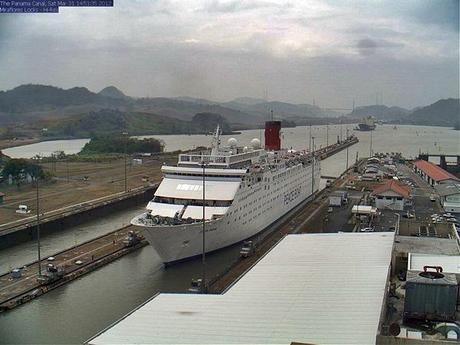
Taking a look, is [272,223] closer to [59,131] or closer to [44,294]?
[44,294]

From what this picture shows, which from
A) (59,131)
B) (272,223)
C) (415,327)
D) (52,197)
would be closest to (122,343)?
(415,327)

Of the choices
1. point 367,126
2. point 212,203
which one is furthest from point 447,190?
point 367,126

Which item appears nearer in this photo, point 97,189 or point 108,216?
point 108,216

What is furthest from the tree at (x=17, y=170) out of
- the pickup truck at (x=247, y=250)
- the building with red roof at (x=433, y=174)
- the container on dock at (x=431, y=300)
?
the container on dock at (x=431, y=300)

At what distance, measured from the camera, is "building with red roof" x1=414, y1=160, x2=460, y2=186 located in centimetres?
1342

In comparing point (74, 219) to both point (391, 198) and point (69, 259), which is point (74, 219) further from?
point (391, 198)

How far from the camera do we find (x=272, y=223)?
10.1 m

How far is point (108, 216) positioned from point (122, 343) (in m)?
8.41

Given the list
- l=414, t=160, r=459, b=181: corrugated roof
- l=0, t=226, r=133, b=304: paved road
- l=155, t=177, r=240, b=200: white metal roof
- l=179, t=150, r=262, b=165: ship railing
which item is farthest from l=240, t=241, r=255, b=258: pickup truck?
l=414, t=160, r=459, b=181: corrugated roof

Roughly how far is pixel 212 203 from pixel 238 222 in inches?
25.0

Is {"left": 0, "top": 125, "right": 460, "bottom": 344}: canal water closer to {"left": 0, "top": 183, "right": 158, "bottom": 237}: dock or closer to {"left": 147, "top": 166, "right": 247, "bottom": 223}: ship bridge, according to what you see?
{"left": 0, "top": 183, "right": 158, "bottom": 237}: dock

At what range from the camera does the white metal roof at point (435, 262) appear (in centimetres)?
509

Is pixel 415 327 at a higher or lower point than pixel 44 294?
higher

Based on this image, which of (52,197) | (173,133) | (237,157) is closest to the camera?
(237,157)
